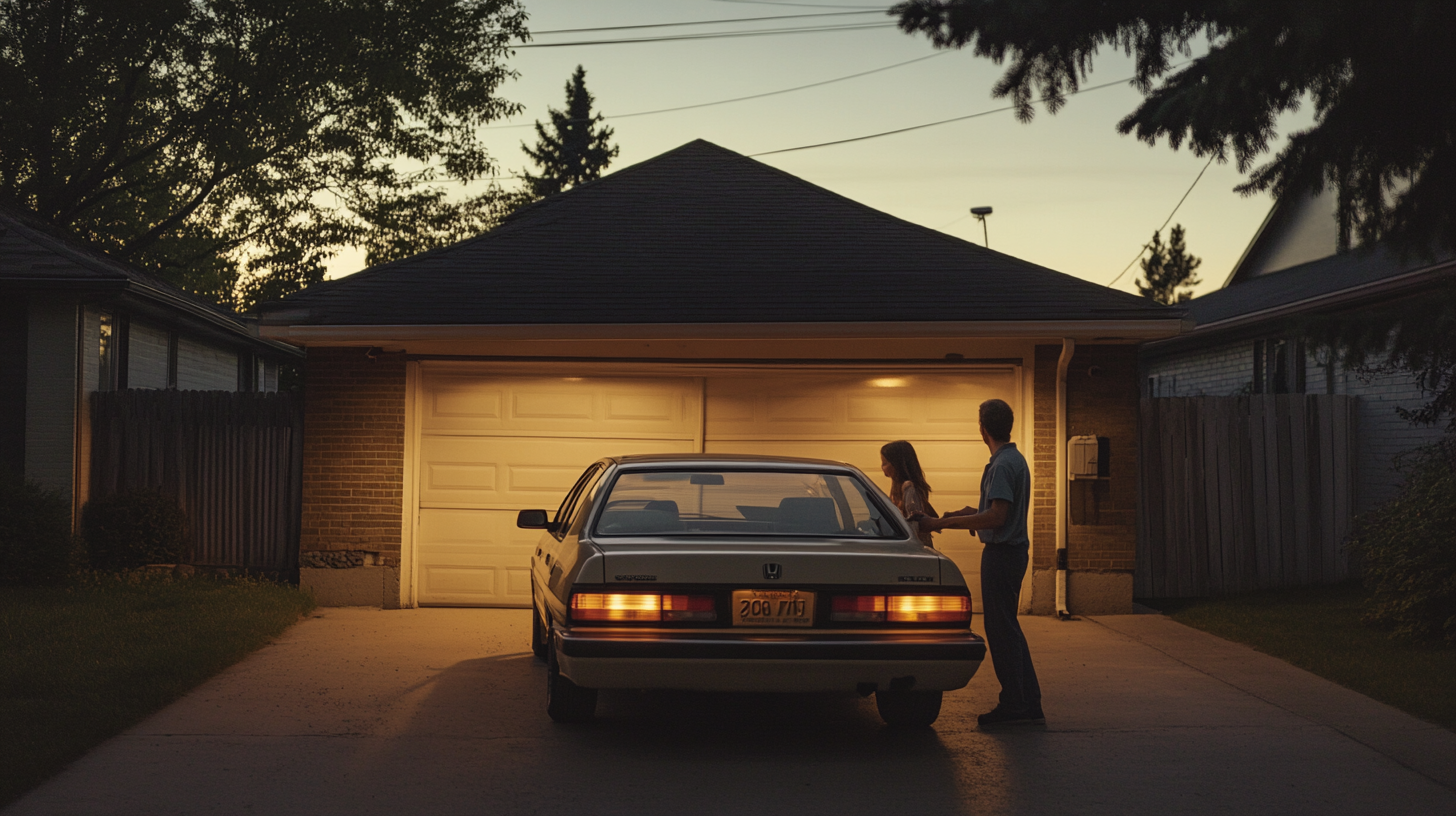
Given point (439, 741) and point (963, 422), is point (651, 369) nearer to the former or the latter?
point (963, 422)

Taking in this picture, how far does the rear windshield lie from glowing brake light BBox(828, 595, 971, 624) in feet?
2.12

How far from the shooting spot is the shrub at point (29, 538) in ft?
39.8

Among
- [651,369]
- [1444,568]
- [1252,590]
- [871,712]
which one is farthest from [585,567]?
[1252,590]

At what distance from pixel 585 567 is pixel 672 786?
43.5 inches

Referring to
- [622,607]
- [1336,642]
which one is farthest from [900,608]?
[1336,642]

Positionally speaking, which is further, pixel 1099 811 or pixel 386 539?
pixel 386 539

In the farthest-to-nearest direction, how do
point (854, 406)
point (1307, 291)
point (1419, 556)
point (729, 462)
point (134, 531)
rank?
point (1307, 291) → point (134, 531) → point (854, 406) → point (1419, 556) → point (729, 462)

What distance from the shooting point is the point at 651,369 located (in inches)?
468

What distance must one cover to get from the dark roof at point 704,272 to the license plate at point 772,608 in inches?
204

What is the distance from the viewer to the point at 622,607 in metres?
6.14

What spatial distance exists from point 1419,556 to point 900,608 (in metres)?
5.60

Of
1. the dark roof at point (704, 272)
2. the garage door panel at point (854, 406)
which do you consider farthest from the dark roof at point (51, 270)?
the garage door panel at point (854, 406)

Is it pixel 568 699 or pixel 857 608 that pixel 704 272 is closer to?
pixel 568 699

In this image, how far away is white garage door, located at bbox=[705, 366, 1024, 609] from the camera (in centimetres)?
1187
